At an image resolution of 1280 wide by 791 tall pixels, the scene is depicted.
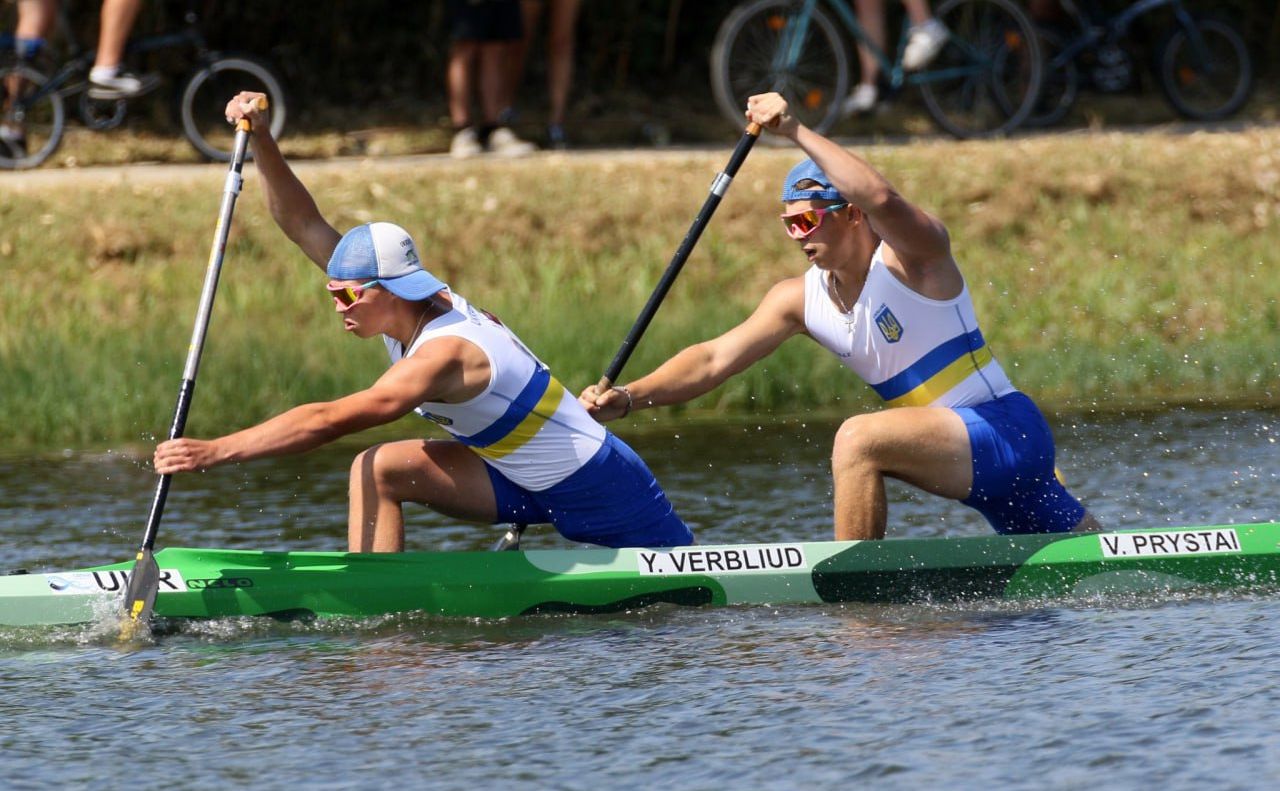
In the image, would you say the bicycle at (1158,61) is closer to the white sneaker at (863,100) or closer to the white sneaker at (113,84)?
the white sneaker at (863,100)

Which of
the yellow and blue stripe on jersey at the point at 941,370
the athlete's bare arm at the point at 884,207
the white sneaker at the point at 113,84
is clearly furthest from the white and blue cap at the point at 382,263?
the white sneaker at the point at 113,84

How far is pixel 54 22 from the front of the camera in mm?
13875

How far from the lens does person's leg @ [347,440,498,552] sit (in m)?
6.90

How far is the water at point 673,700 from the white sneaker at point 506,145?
6180 mm

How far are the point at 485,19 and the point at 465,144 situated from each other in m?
0.96

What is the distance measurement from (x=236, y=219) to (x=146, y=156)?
1758mm

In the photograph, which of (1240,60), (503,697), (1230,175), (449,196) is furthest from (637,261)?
(503,697)

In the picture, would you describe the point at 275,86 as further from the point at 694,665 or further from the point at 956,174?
the point at 694,665

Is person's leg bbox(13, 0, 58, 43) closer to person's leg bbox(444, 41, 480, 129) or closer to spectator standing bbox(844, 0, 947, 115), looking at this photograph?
person's leg bbox(444, 41, 480, 129)

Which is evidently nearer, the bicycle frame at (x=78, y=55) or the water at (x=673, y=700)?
→ the water at (x=673, y=700)

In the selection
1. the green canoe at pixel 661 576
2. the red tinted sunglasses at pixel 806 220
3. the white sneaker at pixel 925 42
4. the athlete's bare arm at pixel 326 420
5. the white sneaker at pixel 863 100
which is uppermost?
the white sneaker at pixel 925 42

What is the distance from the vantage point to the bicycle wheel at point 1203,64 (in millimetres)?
15133

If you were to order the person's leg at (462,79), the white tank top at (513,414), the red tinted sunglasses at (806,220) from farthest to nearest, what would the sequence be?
the person's leg at (462,79)
the red tinted sunglasses at (806,220)
the white tank top at (513,414)

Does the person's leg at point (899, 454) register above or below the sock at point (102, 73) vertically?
below
